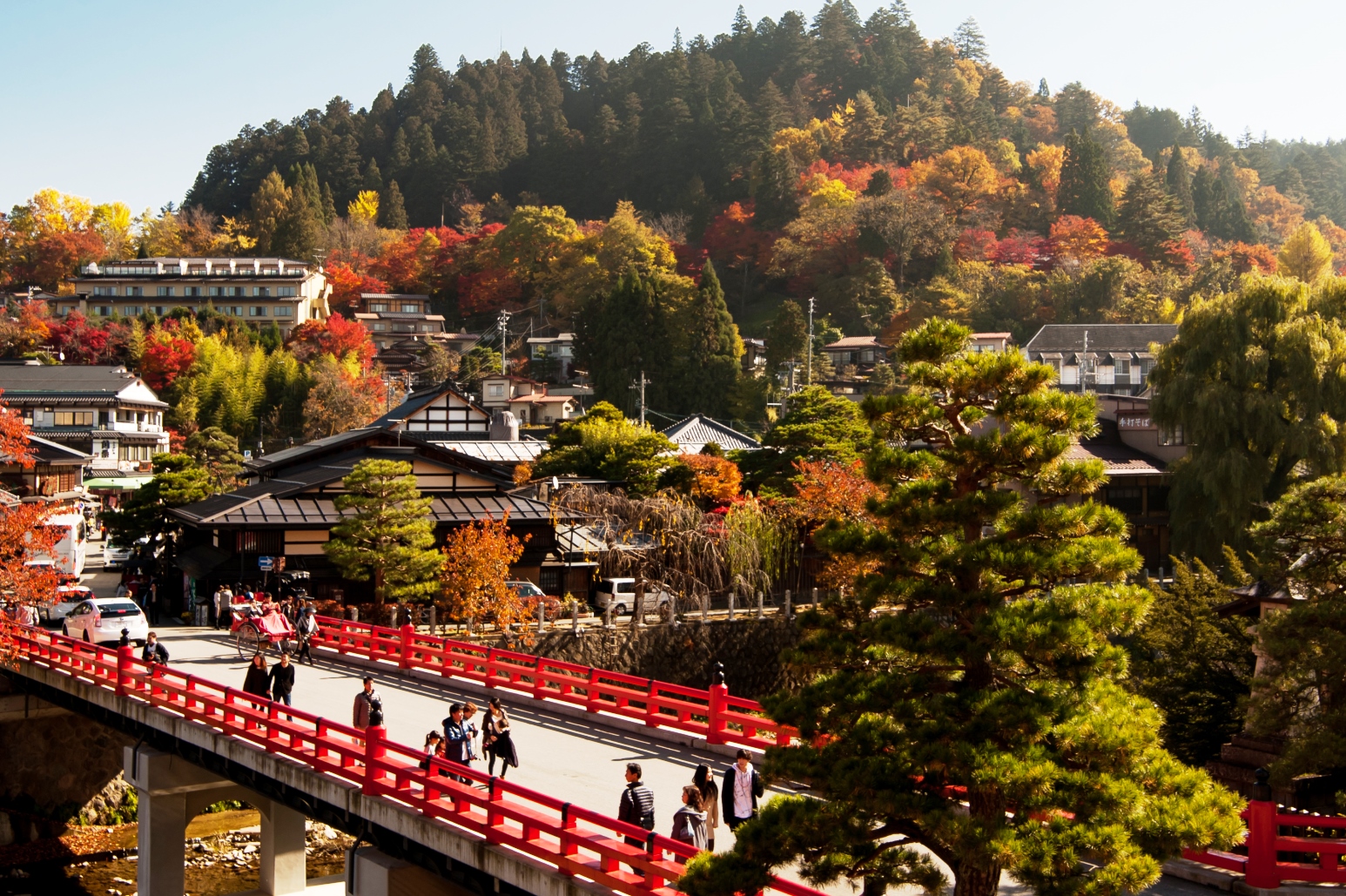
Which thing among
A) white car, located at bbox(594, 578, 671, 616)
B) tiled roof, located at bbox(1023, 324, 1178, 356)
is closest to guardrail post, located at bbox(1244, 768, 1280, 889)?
white car, located at bbox(594, 578, 671, 616)

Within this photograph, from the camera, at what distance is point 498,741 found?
14.6 meters

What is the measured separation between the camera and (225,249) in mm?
111812

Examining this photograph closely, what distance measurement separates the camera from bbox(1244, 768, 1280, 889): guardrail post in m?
10.6

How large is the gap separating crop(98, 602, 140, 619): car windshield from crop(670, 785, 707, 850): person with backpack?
2018cm

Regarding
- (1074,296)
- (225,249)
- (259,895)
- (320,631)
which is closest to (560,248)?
(225,249)

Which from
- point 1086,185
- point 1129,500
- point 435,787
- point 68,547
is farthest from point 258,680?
point 1086,185

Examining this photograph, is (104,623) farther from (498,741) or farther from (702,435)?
(702,435)

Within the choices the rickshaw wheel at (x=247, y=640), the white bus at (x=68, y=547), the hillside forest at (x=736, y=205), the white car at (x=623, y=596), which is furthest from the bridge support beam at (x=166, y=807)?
the hillside forest at (x=736, y=205)

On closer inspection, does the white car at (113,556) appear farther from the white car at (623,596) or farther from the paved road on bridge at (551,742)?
the paved road on bridge at (551,742)

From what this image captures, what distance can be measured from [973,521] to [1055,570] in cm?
78

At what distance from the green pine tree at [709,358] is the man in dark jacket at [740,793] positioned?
60.8m

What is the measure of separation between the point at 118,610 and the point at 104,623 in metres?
0.57

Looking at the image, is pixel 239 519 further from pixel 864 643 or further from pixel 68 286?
pixel 68 286

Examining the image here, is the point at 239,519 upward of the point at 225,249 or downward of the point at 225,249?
downward
